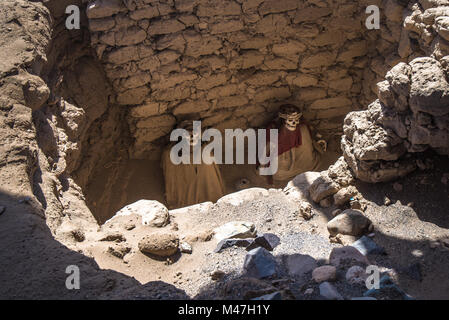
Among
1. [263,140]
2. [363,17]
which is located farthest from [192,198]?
[363,17]

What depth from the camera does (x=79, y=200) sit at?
138 inches

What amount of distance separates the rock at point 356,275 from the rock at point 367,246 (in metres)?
0.37

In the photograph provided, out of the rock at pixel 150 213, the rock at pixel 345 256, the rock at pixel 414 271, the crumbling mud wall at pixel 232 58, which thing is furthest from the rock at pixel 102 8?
the rock at pixel 414 271

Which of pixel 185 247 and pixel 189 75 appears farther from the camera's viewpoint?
pixel 189 75

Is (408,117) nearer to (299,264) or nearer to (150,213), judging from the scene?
(299,264)

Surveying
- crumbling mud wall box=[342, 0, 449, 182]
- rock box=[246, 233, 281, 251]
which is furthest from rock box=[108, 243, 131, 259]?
crumbling mud wall box=[342, 0, 449, 182]

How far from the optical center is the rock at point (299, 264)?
258cm

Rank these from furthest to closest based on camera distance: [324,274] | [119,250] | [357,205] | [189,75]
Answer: [189,75], [357,205], [119,250], [324,274]

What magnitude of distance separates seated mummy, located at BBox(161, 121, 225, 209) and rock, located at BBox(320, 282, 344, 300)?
328 centimetres

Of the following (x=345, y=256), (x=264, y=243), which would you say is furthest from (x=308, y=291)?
(x=264, y=243)

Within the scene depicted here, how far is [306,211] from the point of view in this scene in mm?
3410

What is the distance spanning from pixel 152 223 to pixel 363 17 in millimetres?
3646

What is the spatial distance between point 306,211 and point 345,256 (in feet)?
2.59

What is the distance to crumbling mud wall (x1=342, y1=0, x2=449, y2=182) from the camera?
2818mm
